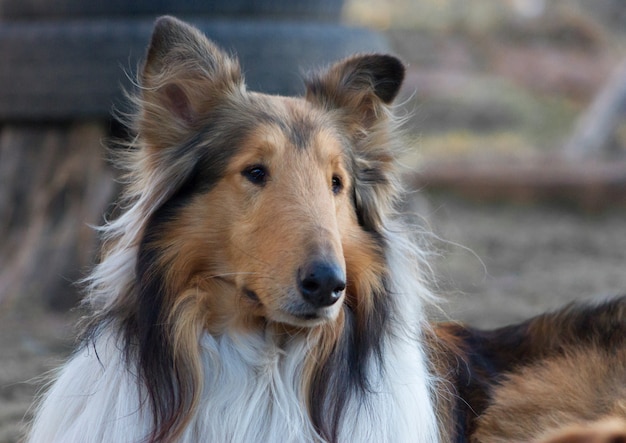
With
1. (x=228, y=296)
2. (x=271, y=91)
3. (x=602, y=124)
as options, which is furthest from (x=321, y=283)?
(x=602, y=124)

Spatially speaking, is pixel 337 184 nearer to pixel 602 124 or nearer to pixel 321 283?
pixel 321 283

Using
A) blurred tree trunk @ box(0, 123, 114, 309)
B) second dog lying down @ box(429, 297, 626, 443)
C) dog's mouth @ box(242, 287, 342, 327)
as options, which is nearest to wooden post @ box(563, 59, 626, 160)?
blurred tree trunk @ box(0, 123, 114, 309)

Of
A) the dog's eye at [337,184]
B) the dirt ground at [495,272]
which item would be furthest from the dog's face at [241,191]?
the dirt ground at [495,272]

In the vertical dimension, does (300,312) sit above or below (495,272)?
above

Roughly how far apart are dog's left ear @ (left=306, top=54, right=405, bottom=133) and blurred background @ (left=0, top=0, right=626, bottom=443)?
29 cm

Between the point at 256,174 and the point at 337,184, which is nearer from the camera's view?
the point at 256,174

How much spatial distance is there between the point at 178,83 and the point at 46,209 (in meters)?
3.67

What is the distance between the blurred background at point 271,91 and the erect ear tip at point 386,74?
0.79 feet

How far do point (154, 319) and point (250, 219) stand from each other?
1.70 ft

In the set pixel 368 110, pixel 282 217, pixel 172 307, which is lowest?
pixel 172 307

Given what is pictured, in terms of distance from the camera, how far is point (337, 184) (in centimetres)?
378

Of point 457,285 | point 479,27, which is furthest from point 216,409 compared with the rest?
point 479,27

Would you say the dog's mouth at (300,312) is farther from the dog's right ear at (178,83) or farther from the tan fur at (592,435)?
the tan fur at (592,435)

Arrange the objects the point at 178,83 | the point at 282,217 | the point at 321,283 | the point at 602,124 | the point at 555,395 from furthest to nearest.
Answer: the point at 602,124, the point at 555,395, the point at 178,83, the point at 282,217, the point at 321,283
